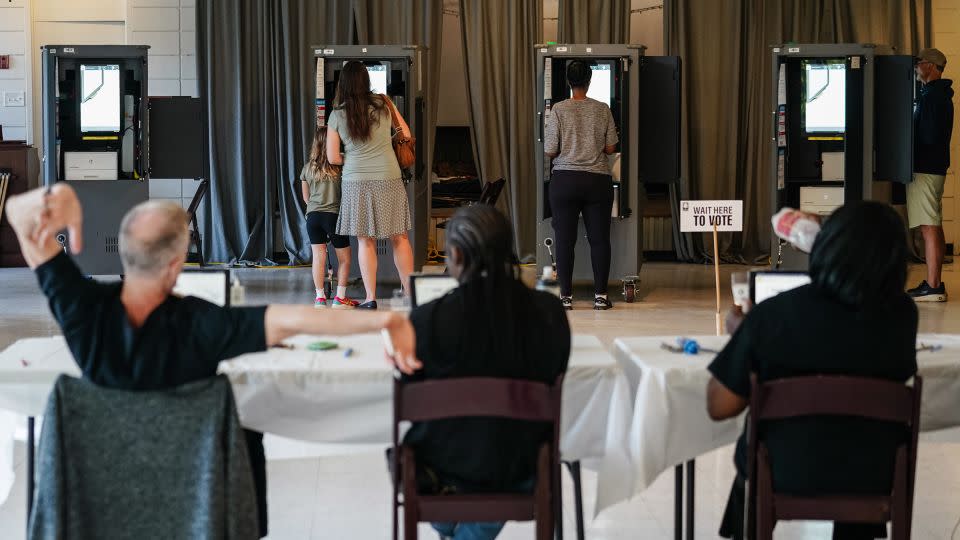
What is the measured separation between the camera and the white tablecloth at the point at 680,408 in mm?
2980

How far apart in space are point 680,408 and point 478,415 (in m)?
0.70

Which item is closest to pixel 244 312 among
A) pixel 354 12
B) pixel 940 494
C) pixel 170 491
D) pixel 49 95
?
pixel 170 491

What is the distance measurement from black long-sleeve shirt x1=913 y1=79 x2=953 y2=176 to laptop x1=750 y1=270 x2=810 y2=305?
5.24 metres

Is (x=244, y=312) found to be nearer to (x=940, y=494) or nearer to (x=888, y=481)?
(x=888, y=481)

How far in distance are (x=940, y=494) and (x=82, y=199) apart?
6271 mm

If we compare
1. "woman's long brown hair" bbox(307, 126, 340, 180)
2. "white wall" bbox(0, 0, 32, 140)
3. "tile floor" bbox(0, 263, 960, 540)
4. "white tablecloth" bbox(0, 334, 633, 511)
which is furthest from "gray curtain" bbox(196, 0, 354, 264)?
"white tablecloth" bbox(0, 334, 633, 511)

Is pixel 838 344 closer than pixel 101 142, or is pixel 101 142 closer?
pixel 838 344

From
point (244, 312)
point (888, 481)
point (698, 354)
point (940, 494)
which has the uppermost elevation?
point (244, 312)

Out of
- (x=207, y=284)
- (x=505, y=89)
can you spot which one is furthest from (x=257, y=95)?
(x=207, y=284)

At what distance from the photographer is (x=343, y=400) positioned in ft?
9.85

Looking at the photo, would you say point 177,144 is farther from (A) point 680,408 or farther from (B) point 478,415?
(B) point 478,415

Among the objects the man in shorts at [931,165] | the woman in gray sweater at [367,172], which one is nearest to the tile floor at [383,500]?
the woman in gray sweater at [367,172]

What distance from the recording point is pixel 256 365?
3.04 meters

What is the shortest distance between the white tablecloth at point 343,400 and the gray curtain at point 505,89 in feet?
25.5
